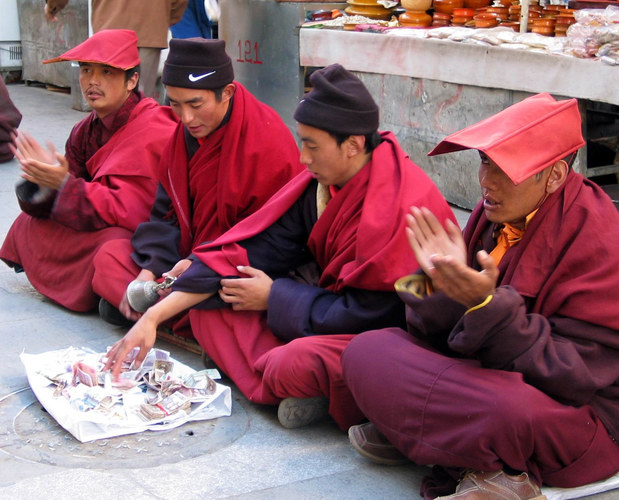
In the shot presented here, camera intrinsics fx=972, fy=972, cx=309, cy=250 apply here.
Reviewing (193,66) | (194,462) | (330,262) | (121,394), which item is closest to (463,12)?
(193,66)

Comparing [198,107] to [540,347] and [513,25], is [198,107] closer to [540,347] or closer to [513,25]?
[540,347]

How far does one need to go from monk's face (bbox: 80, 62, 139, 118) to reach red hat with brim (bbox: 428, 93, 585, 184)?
7.33 ft

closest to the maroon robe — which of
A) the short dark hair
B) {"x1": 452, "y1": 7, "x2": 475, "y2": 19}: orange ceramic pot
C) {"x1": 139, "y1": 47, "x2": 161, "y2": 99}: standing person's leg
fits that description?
the short dark hair

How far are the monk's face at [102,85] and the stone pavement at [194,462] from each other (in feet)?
4.68

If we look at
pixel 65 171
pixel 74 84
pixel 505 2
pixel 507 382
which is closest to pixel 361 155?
pixel 507 382

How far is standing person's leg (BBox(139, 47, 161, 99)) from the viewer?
6.88 m

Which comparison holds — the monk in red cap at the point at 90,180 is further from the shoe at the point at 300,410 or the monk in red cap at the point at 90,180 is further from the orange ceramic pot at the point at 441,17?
the orange ceramic pot at the point at 441,17

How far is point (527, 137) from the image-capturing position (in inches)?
103

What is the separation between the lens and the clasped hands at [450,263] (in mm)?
2385

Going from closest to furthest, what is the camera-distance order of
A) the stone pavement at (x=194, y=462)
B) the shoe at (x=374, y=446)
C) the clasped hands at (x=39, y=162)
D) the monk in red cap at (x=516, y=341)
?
the monk in red cap at (x=516, y=341)
the stone pavement at (x=194, y=462)
the shoe at (x=374, y=446)
the clasped hands at (x=39, y=162)

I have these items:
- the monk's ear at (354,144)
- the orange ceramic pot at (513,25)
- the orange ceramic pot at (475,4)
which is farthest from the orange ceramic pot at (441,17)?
the monk's ear at (354,144)

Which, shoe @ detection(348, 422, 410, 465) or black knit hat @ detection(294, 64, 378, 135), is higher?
black knit hat @ detection(294, 64, 378, 135)

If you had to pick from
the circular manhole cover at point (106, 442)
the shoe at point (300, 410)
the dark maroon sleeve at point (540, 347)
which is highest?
the dark maroon sleeve at point (540, 347)

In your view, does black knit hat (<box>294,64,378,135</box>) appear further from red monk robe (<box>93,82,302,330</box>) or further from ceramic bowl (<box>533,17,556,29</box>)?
ceramic bowl (<box>533,17,556,29</box>)
